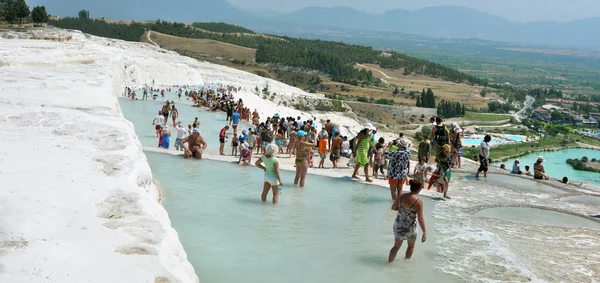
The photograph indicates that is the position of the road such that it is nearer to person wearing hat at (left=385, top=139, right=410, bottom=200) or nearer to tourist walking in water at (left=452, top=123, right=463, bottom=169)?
tourist walking in water at (left=452, top=123, right=463, bottom=169)

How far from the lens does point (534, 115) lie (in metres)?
119

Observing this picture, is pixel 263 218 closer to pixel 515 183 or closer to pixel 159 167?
pixel 159 167

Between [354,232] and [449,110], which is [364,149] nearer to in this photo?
[354,232]

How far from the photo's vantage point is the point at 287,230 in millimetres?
9125

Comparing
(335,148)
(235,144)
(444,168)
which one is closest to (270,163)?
(444,168)

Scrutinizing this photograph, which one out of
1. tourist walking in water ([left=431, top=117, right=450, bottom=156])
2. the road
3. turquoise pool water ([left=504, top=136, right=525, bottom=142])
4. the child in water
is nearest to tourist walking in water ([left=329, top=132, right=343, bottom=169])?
the child in water

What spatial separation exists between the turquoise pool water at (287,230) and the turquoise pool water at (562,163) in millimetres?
52769

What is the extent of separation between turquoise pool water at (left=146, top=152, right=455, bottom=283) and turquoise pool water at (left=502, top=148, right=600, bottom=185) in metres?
52.8

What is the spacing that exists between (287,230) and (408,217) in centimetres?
217

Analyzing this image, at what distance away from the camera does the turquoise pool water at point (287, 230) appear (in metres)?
7.54

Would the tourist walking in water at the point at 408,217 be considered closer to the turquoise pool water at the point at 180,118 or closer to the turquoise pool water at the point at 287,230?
the turquoise pool water at the point at 287,230

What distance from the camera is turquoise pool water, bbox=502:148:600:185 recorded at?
67.8 m

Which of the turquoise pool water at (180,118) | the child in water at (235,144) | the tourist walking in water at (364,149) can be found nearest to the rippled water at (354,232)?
the tourist walking in water at (364,149)

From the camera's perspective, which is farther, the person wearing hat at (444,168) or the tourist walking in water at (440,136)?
the tourist walking in water at (440,136)
